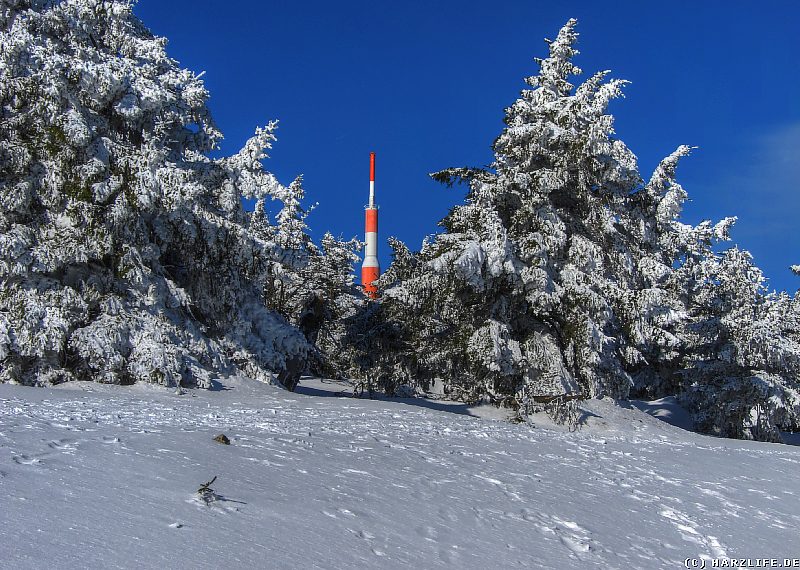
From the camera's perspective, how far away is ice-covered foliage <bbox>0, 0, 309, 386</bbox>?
14.1 m

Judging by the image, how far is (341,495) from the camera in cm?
601

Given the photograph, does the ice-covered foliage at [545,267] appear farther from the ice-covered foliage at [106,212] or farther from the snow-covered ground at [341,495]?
the snow-covered ground at [341,495]

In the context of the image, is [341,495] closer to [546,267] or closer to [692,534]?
[692,534]

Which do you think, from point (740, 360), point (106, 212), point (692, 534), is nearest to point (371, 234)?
point (740, 360)

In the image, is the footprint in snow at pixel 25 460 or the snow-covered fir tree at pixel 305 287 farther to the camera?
the snow-covered fir tree at pixel 305 287

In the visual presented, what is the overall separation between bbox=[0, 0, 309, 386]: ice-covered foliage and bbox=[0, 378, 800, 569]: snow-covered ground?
306cm

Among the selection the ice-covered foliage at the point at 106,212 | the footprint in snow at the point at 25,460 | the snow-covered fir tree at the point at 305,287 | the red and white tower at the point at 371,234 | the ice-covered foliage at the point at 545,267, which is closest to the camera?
the footprint in snow at the point at 25,460

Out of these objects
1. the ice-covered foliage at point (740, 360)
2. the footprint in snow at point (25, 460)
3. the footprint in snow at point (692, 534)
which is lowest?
the footprint in snow at point (692, 534)

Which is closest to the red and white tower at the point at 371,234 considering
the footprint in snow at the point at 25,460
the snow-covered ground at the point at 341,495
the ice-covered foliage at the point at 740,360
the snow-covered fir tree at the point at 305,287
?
the snow-covered fir tree at the point at 305,287

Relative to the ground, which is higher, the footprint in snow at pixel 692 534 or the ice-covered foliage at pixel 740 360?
the ice-covered foliage at pixel 740 360

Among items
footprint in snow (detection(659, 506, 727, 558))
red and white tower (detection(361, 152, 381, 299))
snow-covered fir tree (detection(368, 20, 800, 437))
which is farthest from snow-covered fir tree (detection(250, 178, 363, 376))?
red and white tower (detection(361, 152, 381, 299))

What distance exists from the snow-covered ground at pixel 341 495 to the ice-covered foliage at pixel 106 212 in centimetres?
306

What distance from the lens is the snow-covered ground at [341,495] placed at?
14.2 feet

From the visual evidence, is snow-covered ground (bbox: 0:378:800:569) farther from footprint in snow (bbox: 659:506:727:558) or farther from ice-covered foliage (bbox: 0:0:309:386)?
ice-covered foliage (bbox: 0:0:309:386)
